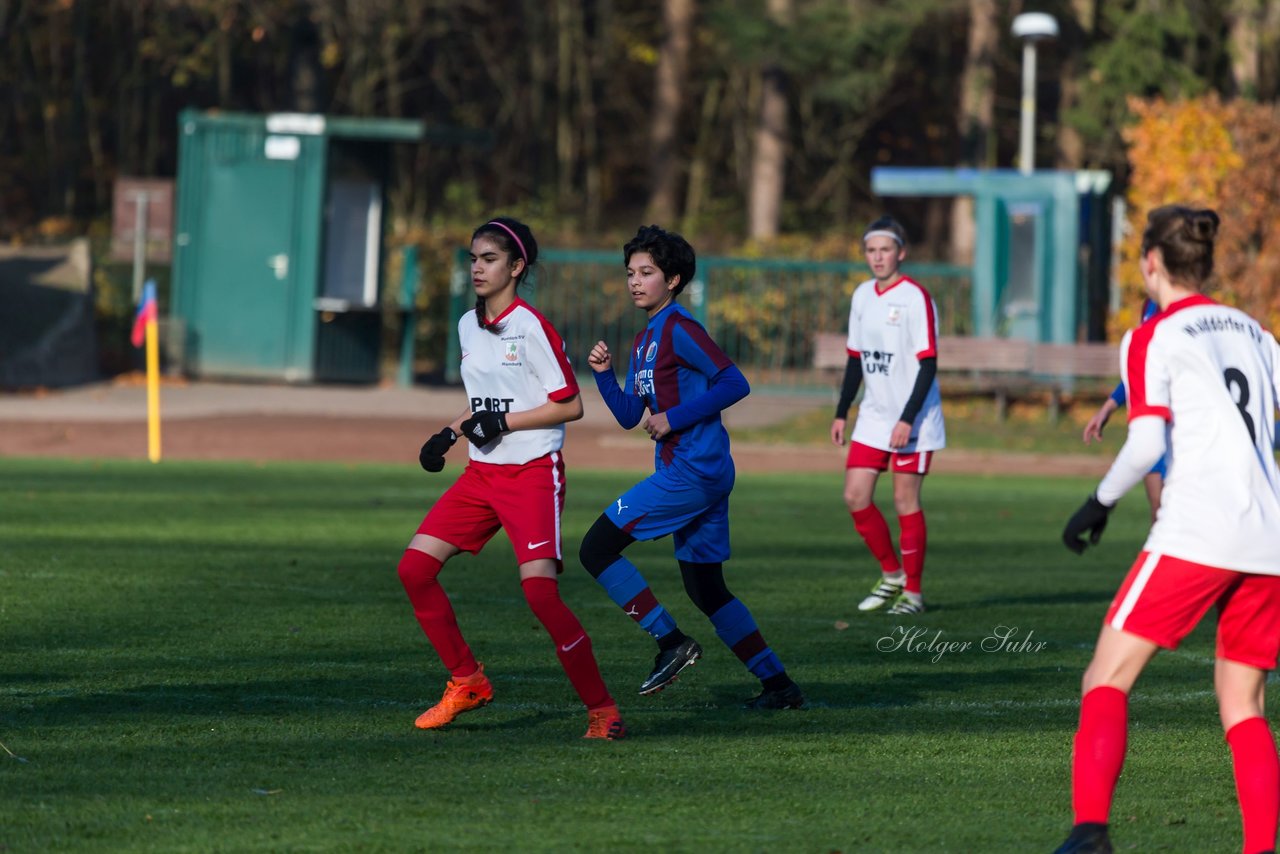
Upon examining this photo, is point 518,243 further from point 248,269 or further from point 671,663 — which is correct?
point 248,269

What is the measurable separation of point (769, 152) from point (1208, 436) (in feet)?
106

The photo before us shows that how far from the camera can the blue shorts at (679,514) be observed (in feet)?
23.3

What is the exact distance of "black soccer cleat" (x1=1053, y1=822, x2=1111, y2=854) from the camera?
4.79 meters

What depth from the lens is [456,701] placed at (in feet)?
22.1

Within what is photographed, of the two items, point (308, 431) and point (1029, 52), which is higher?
point (1029, 52)

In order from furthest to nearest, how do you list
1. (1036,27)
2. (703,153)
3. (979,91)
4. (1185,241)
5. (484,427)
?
(703,153) → (979,91) → (1036,27) → (484,427) → (1185,241)

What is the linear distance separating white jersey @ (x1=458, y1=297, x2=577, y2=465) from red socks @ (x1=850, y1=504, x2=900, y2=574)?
4063 millimetres

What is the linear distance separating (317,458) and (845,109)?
91.7 ft

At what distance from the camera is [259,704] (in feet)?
23.5

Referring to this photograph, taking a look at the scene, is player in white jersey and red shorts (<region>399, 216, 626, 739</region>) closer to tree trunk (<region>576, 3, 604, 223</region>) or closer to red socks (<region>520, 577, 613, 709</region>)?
red socks (<region>520, 577, 613, 709</region>)

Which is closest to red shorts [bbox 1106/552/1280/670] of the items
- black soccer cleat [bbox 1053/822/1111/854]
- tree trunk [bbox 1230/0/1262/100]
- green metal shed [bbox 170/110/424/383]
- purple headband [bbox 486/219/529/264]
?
black soccer cleat [bbox 1053/822/1111/854]

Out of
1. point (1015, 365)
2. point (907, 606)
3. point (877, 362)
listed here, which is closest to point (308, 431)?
point (1015, 365)

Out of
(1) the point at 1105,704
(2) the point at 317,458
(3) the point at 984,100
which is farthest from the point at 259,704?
(3) the point at 984,100

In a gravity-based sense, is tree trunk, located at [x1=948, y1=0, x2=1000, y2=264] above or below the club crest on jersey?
above
